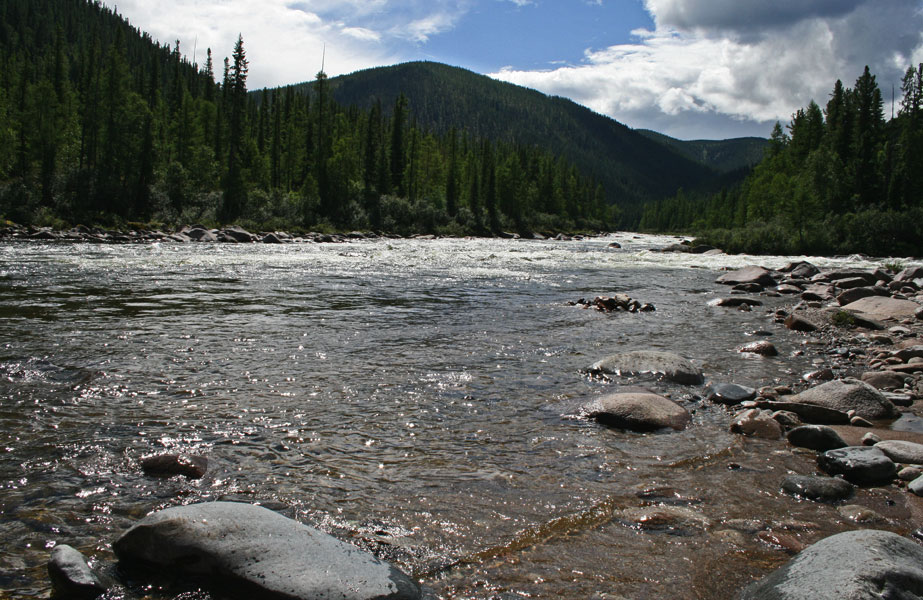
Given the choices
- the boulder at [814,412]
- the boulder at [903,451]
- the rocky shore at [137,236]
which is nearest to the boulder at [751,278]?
the boulder at [814,412]

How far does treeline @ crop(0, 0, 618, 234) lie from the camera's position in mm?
49625

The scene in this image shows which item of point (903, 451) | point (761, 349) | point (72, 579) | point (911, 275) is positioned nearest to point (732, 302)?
point (761, 349)

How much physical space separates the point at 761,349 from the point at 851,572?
810 cm

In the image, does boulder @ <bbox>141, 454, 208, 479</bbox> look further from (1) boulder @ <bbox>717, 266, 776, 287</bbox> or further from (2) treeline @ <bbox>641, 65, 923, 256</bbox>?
(2) treeline @ <bbox>641, 65, 923, 256</bbox>

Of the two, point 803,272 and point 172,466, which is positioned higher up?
point 803,272

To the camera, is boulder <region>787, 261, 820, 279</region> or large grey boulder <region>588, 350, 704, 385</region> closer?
large grey boulder <region>588, 350, 704, 385</region>

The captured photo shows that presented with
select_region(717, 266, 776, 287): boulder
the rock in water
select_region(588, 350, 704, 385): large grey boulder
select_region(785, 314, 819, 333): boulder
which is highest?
select_region(717, 266, 776, 287): boulder

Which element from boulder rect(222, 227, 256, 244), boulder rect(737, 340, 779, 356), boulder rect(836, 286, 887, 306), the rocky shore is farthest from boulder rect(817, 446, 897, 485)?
boulder rect(222, 227, 256, 244)

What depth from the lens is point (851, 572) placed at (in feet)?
10.1

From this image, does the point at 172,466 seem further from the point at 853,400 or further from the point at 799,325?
the point at 799,325

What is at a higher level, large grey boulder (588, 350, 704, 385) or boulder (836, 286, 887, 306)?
boulder (836, 286, 887, 306)

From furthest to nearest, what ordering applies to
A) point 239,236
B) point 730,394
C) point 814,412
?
point 239,236
point 730,394
point 814,412

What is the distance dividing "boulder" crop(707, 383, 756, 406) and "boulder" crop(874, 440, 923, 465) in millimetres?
1831

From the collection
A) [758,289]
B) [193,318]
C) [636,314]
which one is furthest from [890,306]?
[193,318]
